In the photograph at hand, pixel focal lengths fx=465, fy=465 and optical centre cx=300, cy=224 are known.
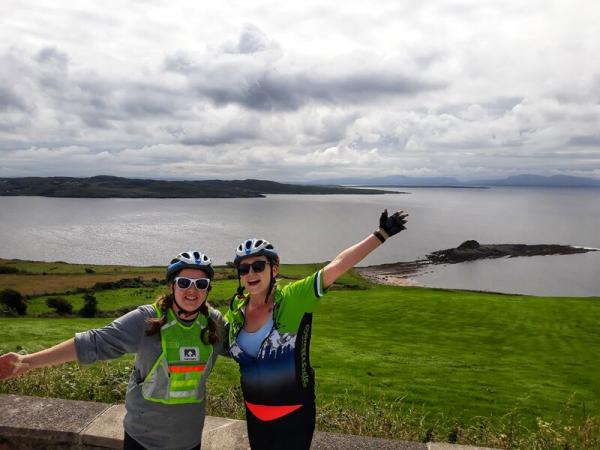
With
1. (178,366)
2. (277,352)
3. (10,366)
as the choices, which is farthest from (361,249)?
(10,366)

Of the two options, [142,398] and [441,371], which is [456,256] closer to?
[441,371]

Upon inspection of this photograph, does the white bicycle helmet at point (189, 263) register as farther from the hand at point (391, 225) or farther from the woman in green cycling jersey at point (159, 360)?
the hand at point (391, 225)

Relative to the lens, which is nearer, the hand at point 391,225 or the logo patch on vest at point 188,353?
the logo patch on vest at point 188,353

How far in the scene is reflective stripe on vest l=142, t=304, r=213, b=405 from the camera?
357 centimetres

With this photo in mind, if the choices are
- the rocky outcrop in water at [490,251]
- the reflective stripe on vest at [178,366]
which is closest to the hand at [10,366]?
the reflective stripe on vest at [178,366]

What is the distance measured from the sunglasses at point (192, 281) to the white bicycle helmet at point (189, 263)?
0.10m

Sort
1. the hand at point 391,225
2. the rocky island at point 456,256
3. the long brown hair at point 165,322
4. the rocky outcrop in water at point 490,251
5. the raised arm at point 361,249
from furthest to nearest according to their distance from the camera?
1. the rocky outcrop in water at point 490,251
2. the rocky island at point 456,256
3. the hand at point 391,225
4. the raised arm at point 361,249
5. the long brown hair at point 165,322

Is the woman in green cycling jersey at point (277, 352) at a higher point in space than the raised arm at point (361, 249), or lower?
lower

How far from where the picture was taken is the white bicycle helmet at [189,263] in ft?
13.1

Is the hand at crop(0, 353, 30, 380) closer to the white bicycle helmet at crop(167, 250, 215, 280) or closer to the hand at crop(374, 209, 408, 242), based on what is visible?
the white bicycle helmet at crop(167, 250, 215, 280)

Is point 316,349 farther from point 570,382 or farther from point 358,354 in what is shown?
point 570,382

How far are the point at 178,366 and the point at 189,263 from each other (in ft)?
2.79

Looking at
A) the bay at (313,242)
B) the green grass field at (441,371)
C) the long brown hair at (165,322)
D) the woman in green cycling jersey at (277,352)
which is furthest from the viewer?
the bay at (313,242)

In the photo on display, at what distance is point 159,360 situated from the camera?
364 cm
